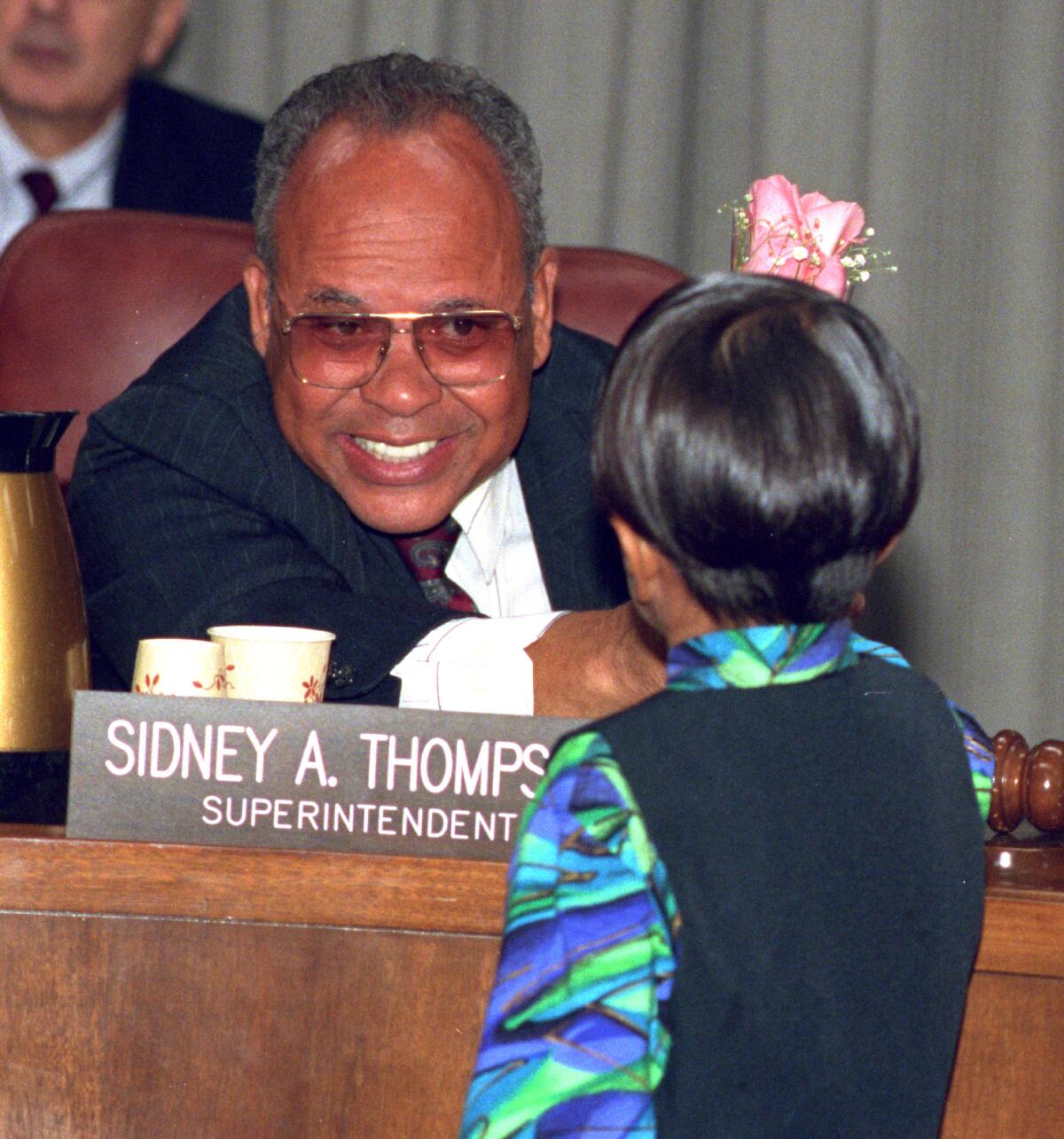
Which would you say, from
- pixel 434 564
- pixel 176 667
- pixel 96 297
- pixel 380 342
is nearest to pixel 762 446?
pixel 176 667

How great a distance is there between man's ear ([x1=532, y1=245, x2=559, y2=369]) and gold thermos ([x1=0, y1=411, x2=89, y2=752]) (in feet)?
2.15

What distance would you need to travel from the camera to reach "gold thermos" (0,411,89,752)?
3.46ft

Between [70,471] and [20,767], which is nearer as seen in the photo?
[20,767]

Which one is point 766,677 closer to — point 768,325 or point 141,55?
point 768,325

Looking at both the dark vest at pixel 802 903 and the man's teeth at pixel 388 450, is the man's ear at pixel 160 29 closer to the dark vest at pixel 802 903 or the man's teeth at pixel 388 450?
the man's teeth at pixel 388 450

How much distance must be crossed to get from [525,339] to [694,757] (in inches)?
37.8

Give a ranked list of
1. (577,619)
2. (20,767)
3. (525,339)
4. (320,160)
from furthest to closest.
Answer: (525,339)
(320,160)
(577,619)
(20,767)

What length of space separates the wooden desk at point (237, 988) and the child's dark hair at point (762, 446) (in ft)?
0.89

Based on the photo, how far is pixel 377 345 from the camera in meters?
1.50

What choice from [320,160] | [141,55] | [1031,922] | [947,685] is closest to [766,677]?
[1031,922]

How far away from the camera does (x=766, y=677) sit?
0.74 m

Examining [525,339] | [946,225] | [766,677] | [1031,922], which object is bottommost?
[1031,922]

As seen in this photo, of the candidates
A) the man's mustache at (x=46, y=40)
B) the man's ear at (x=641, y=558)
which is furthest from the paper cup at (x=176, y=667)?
the man's mustache at (x=46, y=40)

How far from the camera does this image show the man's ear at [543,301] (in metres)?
1.66
